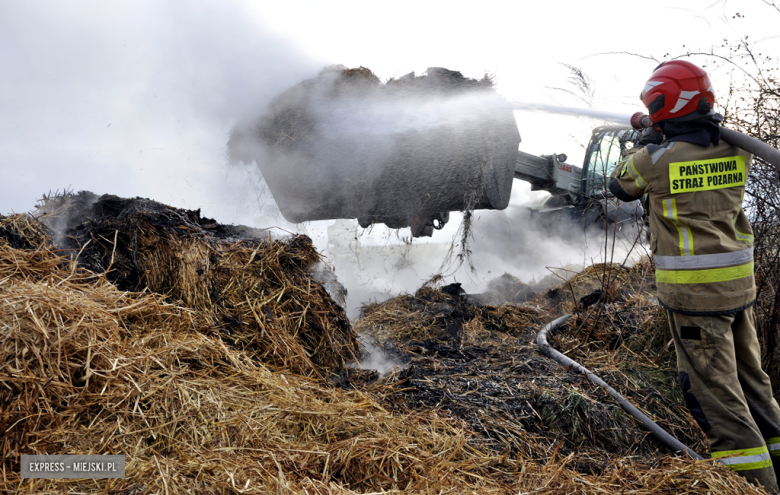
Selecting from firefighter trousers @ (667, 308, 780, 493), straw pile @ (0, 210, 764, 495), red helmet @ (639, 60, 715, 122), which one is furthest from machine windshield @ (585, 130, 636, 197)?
straw pile @ (0, 210, 764, 495)

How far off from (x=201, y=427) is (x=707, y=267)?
100 inches

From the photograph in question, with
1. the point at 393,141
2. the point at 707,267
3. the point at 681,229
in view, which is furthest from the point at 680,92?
the point at 393,141

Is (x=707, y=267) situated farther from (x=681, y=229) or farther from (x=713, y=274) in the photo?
(x=681, y=229)

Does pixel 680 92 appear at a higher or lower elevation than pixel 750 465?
higher

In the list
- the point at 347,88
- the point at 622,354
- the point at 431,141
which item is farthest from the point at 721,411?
the point at 347,88

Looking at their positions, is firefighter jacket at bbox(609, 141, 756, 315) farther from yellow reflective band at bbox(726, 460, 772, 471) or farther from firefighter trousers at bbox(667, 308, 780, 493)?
yellow reflective band at bbox(726, 460, 772, 471)

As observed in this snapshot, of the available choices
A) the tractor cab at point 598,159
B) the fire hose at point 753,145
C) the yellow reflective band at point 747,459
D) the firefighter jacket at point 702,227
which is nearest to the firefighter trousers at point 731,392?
the yellow reflective band at point 747,459

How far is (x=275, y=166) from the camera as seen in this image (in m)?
5.88

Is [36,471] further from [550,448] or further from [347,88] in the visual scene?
[347,88]

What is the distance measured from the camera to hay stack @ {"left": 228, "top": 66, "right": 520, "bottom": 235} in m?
5.71

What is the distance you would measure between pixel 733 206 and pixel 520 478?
1.76 m

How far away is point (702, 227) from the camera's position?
8.31ft

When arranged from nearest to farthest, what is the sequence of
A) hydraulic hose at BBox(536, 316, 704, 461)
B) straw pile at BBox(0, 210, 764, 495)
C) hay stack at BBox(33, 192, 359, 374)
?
straw pile at BBox(0, 210, 764, 495) < hydraulic hose at BBox(536, 316, 704, 461) < hay stack at BBox(33, 192, 359, 374)

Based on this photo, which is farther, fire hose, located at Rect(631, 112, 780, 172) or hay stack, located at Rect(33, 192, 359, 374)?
hay stack, located at Rect(33, 192, 359, 374)
